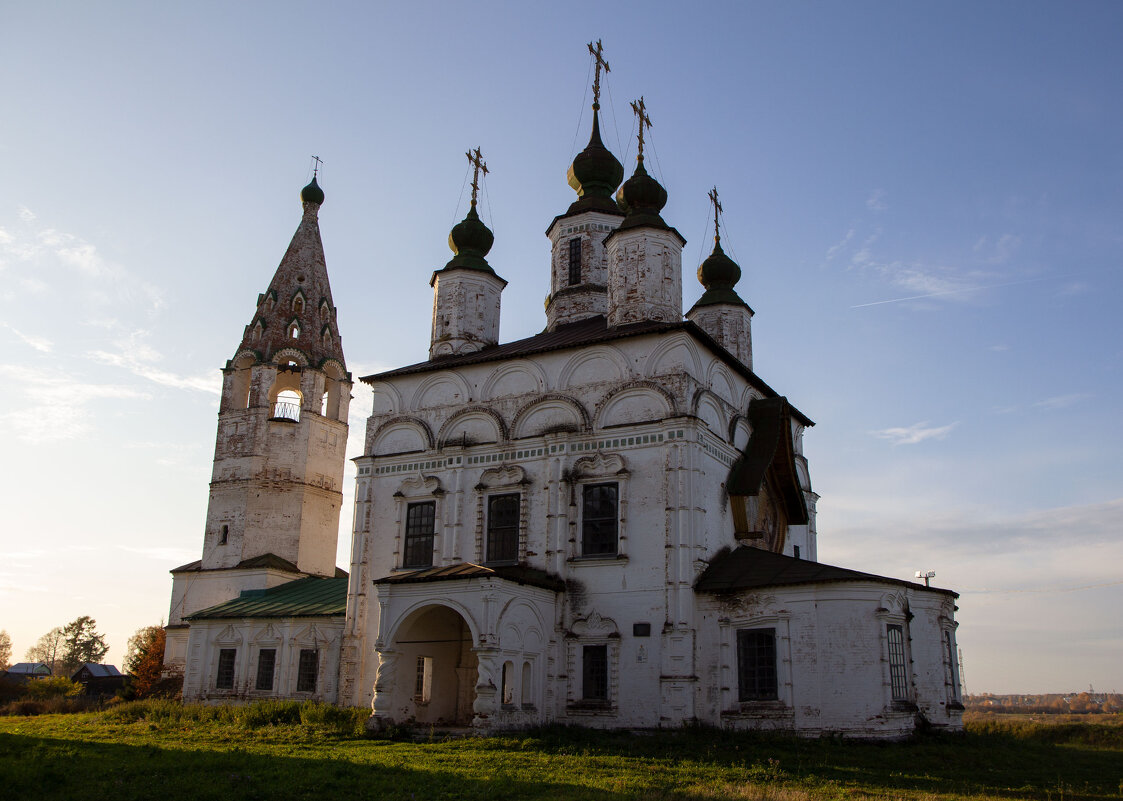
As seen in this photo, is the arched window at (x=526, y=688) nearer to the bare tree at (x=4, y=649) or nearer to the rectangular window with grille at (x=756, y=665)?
the rectangular window with grille at (x=756, y=665)

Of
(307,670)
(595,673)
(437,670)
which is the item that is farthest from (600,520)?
(307,670)

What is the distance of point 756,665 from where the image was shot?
15.2 m

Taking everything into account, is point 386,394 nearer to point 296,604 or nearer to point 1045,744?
point 296,604

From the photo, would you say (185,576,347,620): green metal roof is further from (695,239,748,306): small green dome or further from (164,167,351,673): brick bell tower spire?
(695,239,748,306): small green dome

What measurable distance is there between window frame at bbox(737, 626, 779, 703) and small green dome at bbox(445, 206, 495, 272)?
10.8m

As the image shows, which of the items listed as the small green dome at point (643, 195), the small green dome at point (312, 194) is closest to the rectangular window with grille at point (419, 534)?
the small green dome at point (643, 195)

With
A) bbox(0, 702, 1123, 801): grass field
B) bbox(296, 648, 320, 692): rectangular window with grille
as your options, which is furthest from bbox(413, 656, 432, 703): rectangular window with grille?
bbox(296, 648, 320, 692): rectangular window with grille

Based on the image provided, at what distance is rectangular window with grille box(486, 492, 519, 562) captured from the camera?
698 inches

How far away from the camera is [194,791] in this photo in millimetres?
9352

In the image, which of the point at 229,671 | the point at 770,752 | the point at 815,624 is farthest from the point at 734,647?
the point at 229,671

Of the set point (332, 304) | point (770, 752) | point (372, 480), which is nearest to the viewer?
point (770, 752)

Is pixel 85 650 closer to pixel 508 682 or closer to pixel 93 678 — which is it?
pixel 93 678

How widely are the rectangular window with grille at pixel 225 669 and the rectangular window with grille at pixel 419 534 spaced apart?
5189 mm

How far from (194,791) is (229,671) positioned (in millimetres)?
12101
